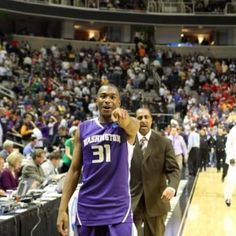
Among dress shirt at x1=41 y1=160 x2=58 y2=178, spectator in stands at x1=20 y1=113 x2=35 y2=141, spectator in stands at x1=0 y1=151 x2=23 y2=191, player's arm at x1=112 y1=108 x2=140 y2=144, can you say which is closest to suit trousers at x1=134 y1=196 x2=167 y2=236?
player's arm at x1=112 y1=108 x2=140 y2=144

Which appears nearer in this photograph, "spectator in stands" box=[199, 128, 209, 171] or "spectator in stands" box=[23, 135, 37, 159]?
"spectator in stands" box=[23, 135, 37, 159]

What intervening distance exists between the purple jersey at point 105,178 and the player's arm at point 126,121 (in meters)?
0.05

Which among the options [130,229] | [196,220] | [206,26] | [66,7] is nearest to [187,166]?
[196,220]

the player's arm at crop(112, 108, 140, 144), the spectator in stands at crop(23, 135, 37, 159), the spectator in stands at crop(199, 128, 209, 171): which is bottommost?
the spectator in stands at crop(199, 128, 209, 171)

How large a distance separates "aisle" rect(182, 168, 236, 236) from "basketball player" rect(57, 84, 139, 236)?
18.2 feet

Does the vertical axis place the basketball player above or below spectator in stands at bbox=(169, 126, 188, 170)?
above

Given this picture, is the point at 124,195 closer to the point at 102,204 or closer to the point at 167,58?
the point at 102,204

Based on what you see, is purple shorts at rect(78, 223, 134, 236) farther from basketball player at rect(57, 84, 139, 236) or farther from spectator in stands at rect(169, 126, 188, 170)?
spectator in stands at rect(169, 126, 188, 170)

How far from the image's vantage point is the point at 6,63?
91.9ft

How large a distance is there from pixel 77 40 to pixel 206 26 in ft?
29.8

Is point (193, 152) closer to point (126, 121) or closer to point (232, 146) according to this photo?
point (232, 146)

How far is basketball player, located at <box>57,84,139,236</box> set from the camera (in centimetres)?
408

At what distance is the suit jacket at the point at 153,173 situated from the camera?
609cm

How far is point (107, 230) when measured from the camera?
4.09 metres
